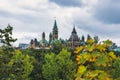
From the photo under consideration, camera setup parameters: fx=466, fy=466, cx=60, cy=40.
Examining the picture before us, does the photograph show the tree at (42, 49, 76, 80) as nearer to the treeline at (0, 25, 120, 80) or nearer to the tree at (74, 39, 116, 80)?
the treeline at (0, 25, 120, 80)

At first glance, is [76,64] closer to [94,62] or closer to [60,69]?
[94,62]

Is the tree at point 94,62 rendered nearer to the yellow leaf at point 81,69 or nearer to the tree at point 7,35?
the yellow leaf at point 81,69

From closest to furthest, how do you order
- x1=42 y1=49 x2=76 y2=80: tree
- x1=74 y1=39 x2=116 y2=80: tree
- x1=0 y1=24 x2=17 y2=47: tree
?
x1=74 y1=39 x2=116 y2=80: tree, x1=0 y1=24 x2=17 y2=47: tree, x1=42 y1=49 x2=76 y2=80: tree

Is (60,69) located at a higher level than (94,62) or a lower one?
lower

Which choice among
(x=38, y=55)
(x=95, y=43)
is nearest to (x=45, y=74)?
(x=38, y=55)

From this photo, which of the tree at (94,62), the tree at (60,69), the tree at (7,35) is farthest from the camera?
the tree at (60,69)

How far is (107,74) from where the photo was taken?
7.92 metres

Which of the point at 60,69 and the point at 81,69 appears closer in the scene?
the point at 81,69

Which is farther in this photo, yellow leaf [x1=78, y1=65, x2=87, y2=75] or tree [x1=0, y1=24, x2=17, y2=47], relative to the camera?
tree [x1=0, y1=24, x2=17, y2=47]

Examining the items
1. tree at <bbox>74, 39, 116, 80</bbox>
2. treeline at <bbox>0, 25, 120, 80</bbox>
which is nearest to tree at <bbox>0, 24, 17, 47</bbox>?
treeline at <bbox>0, 25, 120, 80</bbox>

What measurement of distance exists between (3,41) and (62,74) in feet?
184

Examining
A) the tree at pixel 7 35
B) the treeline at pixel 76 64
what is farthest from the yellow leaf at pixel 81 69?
the tree at pixel 7 35

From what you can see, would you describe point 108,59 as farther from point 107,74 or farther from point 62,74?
point 62,74

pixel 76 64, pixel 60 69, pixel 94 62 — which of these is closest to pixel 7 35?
pixel 76 64
